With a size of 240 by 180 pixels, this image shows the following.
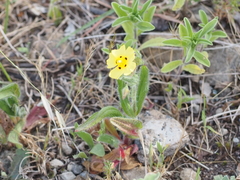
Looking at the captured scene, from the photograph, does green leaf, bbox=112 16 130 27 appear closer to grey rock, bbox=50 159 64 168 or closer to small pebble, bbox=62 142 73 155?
small pebble, bbox=62 142 73 155

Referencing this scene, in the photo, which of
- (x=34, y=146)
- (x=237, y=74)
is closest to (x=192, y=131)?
(x=237, y=74)

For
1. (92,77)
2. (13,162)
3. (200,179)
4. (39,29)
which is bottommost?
(200,179)

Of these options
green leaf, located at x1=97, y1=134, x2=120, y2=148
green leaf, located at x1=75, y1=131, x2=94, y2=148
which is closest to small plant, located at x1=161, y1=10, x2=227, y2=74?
green leaf, located at x1=97, y1=134, x2=120, y2=148

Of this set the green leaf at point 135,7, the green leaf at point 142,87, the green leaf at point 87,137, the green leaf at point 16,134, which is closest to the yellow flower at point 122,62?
the green leaf at point 142,87

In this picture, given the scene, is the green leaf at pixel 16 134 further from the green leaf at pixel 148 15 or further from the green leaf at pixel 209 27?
the green leaf at pixel 209 27

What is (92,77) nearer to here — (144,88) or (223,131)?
(144,88)

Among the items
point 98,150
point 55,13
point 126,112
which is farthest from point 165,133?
point 55,13
